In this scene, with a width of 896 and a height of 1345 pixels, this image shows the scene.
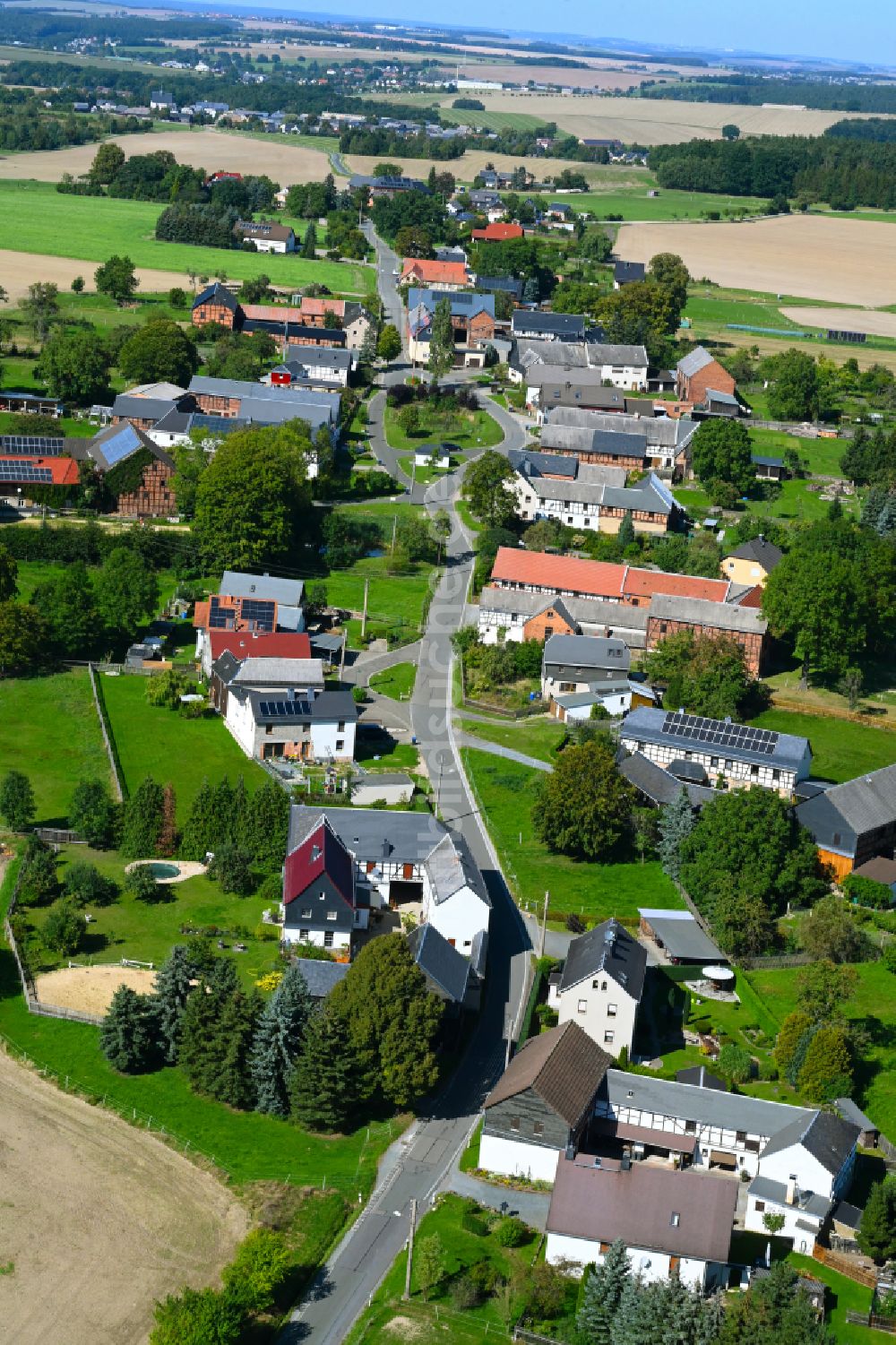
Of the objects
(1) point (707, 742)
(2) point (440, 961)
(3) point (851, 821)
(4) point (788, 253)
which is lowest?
(4) point (788, 253)

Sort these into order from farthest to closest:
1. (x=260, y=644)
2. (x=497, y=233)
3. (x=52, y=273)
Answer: (x=497, y=233), (x=52, y=273), (x=260, y=644)

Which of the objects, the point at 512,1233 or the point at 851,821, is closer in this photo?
the point at 512,1233

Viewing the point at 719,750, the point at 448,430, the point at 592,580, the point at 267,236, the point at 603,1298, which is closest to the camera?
the point at 603,1298

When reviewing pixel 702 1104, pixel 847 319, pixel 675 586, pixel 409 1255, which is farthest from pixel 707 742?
pixel 847 319

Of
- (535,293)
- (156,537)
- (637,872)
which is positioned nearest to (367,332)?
(535,293)

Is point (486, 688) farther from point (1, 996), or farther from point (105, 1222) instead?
point (105, 1222)

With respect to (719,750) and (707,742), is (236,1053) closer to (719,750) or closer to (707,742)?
(719,750)

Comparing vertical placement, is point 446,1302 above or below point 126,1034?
below

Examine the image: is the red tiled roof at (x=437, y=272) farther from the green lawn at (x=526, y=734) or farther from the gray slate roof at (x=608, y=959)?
the gray slate roof at (x=608, y=959)
